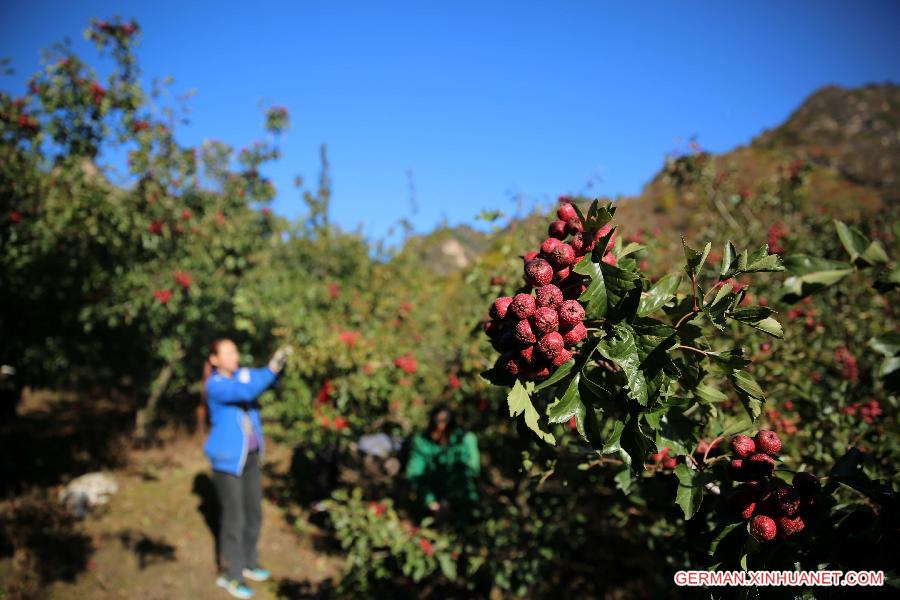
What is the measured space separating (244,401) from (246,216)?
385 centimetres

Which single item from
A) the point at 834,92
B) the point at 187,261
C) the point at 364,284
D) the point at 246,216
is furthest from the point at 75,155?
the point at 834,92

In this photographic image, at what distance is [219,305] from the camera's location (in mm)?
6660

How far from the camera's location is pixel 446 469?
3896mm

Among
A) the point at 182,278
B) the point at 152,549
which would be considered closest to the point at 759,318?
the point at 152,549

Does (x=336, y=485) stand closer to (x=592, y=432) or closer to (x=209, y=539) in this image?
(x=209, y=539)

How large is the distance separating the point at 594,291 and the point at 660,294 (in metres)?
0.23

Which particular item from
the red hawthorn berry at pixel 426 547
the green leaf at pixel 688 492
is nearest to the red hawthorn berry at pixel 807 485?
the green leaf at pixel 688 492

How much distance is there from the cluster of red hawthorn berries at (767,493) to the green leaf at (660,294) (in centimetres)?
45

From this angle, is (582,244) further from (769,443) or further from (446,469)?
(446,469)

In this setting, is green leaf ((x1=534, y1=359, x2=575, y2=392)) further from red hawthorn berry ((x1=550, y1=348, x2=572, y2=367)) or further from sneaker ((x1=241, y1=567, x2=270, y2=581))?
sneaker ((x1=241, y1=567, x2=270, y2=581))

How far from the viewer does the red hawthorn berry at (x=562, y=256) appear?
129cm

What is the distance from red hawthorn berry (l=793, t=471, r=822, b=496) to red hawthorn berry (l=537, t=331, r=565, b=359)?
0.71 metres

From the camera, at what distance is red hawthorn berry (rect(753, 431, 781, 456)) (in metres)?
1.25

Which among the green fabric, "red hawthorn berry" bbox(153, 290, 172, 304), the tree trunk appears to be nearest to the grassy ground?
the tree trunk
